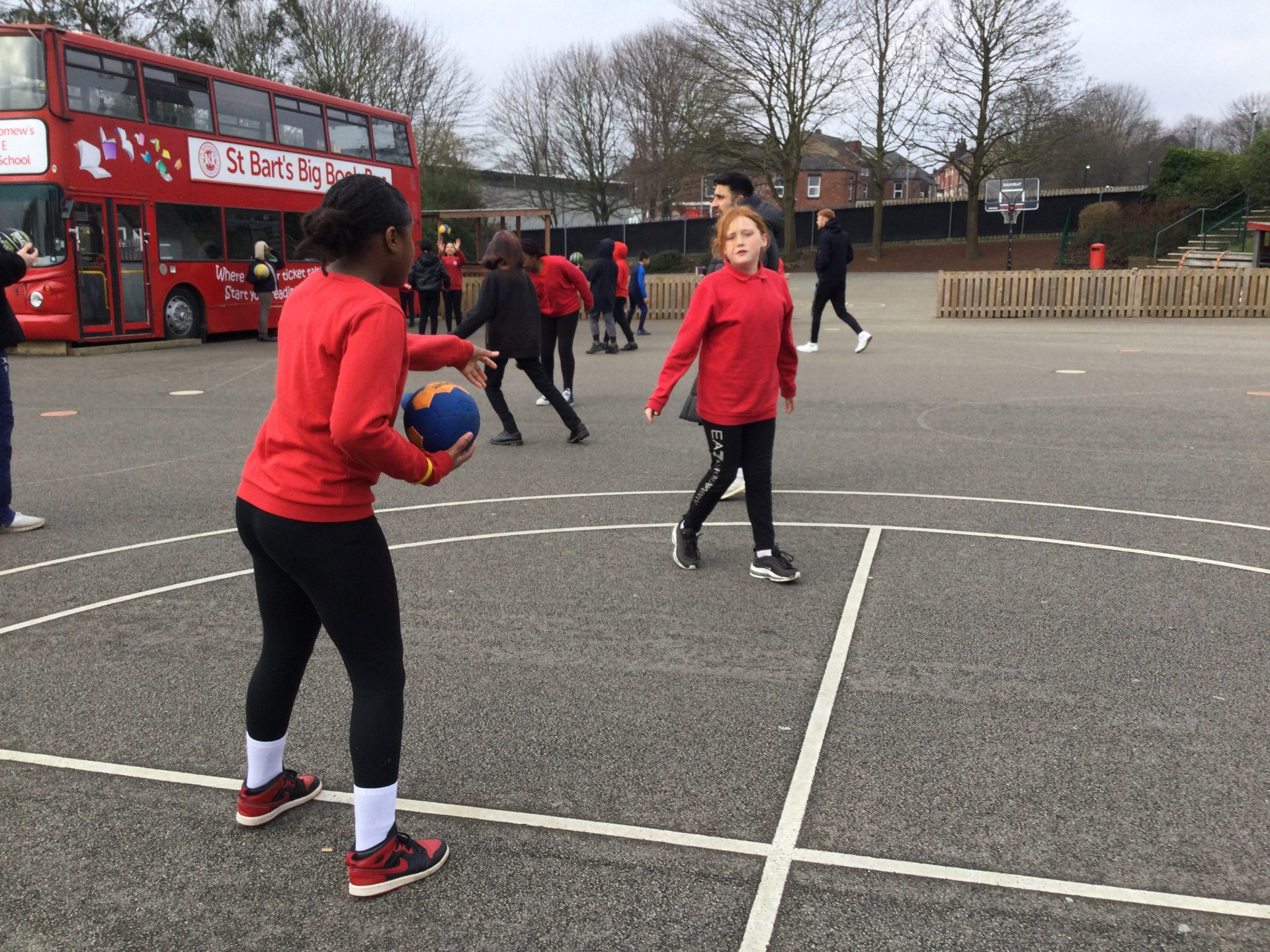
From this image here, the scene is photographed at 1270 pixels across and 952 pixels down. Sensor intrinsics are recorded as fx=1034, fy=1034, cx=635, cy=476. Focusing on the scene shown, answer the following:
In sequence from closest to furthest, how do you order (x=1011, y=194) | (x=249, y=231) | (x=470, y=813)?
(x=470, y=813), (x=249, y=231), (x=1011, y=194)

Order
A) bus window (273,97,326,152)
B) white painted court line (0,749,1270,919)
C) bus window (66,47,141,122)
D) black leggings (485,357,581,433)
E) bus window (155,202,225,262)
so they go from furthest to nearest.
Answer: bus window (273,97,326,152)
bus window (155,202,225,262)
bus window (66,47,141,122)
black leggings (485,357,581,433)
white painted court line (0,749,1270,919)

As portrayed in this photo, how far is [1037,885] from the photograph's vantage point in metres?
2.77

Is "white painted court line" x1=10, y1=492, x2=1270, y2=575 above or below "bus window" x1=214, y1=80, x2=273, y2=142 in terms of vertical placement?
below

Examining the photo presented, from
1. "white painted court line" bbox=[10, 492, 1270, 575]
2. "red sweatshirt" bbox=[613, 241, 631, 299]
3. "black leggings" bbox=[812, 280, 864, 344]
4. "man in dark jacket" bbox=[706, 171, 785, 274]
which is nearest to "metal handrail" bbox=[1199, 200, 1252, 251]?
"black leggings" bbox=[812, 280, 864, 344]

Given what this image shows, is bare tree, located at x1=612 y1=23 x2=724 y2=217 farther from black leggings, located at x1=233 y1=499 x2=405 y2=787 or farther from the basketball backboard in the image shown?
black leggings, located at x1=233 y1=499 x2=405 y2=787

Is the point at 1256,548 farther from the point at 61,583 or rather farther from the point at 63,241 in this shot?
the point at 63,241

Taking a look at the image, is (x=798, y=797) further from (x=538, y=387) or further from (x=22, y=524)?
(x=538, y=387)

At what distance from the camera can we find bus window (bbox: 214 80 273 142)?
61.3 feet

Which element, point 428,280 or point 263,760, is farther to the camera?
point 428,280

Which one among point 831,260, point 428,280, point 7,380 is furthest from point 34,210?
point 831,260

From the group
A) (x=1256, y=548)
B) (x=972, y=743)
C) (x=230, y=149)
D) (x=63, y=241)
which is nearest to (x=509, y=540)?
(x=972, y=743)

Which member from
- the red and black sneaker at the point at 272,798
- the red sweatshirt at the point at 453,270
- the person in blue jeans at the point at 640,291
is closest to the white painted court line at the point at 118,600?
the red and black sneaker at the point at 272,798

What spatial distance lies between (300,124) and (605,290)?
7.57m

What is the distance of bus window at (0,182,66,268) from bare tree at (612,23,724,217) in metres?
33.3
